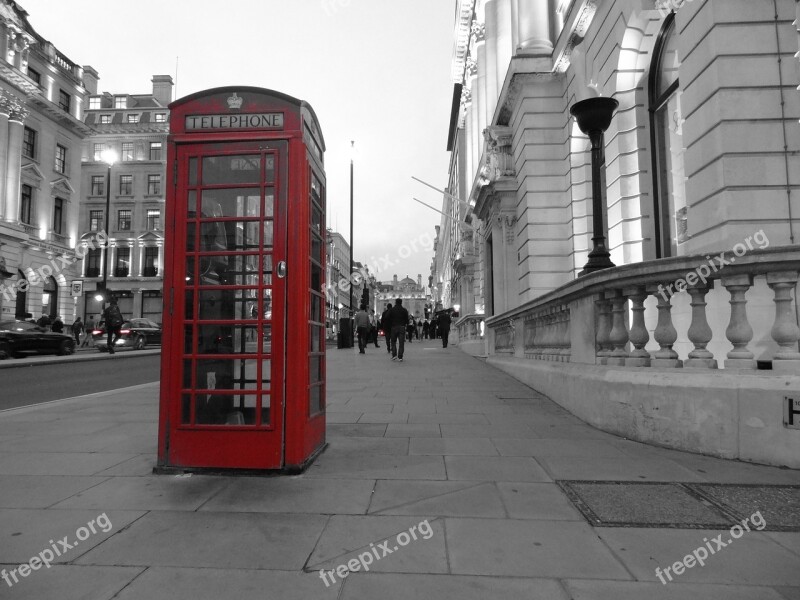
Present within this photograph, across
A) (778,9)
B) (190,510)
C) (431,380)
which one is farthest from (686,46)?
(190,510)

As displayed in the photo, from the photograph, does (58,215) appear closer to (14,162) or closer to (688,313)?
(14,162)

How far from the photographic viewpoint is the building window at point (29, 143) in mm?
36312

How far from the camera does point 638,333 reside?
18.6 ft

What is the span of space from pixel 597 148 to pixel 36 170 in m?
40.2

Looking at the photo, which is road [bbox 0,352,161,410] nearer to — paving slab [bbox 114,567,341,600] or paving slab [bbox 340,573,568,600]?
paving slab [bbox 114,567,341,600]

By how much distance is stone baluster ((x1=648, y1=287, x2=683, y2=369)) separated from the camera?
535 centimetres

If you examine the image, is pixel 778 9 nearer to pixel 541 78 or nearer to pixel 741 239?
pixel 741 239

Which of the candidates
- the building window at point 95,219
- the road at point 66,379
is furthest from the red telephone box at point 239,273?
the building window at point 95,219

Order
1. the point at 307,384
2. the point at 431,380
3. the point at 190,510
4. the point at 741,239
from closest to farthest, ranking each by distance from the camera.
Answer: the point at 190,510 < the point at 307,384 < the point at 741,239 < the point at 431,380

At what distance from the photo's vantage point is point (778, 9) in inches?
293

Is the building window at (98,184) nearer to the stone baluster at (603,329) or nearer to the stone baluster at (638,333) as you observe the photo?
the stone baluster at (603,329)

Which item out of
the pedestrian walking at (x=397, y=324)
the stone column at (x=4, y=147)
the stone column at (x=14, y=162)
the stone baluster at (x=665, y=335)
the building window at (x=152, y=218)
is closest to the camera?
the stone baluster at (x=665, y=335)

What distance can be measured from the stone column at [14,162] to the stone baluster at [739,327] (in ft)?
130

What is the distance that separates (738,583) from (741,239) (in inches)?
231
